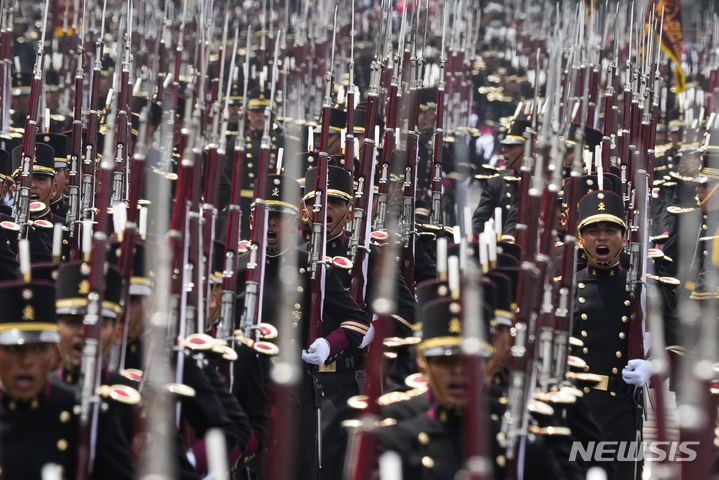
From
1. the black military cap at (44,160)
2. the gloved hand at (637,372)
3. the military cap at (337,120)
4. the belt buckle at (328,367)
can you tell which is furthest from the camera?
the military cap at (337,120)

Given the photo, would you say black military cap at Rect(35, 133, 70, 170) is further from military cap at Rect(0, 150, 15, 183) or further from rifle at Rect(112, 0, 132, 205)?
rifle at Rect(112, 0, 132, 205)

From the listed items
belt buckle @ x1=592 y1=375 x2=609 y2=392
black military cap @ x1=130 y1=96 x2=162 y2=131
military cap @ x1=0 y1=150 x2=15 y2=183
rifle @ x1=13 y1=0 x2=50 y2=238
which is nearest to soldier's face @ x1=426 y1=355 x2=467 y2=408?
belt buckle @ x1=592 y1=375 x2=609 y2=392

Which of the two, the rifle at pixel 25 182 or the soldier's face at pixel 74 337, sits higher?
the rifle at pixel 25 182

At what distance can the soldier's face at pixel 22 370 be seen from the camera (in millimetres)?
5422

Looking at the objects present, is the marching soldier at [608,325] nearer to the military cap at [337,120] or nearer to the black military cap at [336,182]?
the black military cap at [336,182]

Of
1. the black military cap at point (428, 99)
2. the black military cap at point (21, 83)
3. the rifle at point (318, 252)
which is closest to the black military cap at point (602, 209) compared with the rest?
the rifle at point (318, 252)

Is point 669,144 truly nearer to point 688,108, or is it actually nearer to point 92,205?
point 688,108

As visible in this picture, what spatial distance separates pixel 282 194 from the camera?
9133 mm

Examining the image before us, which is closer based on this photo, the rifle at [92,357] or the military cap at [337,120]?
the rifle at [92,357]

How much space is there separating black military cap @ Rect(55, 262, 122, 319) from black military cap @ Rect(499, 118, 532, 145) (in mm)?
7392

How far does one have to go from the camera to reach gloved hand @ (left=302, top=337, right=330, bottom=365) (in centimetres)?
856

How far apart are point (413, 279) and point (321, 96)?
7.52m

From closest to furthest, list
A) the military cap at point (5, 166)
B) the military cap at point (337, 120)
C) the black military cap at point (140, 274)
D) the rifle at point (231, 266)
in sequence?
the black military cap at point (140, 274), the rifle at point (231, 266), the military cap at point (5, 166), the military cap at point (337, 120)

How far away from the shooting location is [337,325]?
896 cm
